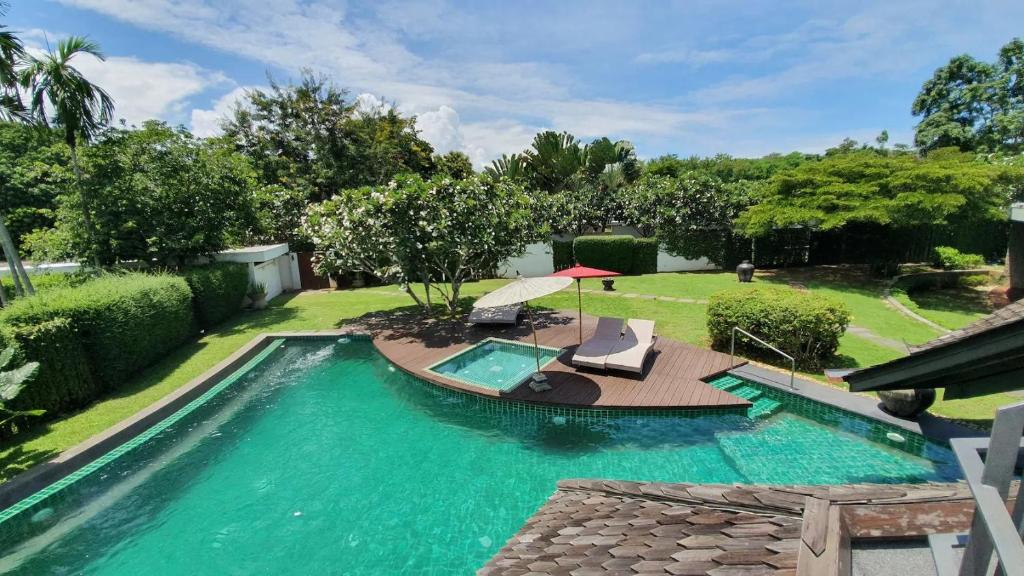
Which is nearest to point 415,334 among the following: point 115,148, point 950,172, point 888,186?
point 115,148

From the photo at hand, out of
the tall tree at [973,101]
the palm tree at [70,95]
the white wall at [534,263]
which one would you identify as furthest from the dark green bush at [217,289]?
the tall tree at [973,101]

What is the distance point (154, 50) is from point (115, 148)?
495 cm

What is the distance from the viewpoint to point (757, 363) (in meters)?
10.5

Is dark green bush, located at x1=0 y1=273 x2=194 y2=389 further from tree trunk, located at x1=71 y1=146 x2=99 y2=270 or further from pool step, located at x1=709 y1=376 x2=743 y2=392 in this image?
pool step, located at x1=709 y1=376 x2=743 y2=392

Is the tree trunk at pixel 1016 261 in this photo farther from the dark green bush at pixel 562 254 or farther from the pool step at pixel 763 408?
the dark green bush at pixel 562 254

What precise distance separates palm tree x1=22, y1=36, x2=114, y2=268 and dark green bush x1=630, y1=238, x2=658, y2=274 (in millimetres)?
24487

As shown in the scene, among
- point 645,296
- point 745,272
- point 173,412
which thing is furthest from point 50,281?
point 745,272

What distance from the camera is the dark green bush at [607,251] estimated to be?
81.1 feet

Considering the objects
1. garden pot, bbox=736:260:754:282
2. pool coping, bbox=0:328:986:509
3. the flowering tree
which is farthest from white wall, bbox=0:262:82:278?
garden pot, bbox=736:260:754:282

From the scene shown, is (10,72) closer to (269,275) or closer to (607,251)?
(269,275)

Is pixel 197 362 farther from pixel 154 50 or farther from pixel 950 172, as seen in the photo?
pixel 950 172

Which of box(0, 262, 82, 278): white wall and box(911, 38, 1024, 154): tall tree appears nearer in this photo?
box(0, 262, 82, 278): white wall

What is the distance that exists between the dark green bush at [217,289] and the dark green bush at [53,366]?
5.81m

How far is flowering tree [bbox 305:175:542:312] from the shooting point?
13.5 meters
